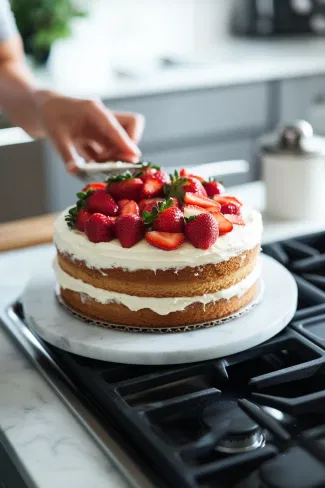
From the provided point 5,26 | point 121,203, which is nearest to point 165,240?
point 121,203

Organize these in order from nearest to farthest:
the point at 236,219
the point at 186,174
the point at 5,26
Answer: the point at 236,219 → the point at 186,174 → the point at 5,26

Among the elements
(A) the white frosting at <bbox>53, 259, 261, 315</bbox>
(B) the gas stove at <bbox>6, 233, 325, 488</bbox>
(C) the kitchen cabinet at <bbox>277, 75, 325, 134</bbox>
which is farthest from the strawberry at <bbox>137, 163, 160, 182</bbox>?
(C) the kitchen cabinet at <bbox>277, 75, 325, 134</bbox>

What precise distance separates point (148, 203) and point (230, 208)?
0.13 meters


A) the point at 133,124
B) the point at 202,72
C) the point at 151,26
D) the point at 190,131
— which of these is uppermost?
the point at 133,124

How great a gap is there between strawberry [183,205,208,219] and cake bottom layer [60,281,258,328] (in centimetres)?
13

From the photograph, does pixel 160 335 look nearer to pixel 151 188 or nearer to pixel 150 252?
pixel 150 252

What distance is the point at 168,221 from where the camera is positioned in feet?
3.56

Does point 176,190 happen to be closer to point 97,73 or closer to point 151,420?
point 151,420

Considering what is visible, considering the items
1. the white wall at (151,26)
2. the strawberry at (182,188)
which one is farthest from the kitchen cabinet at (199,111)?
the strawberry at (182,188)

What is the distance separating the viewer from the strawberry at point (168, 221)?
1086 millimetres

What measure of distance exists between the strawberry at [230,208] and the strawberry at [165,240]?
14 cm

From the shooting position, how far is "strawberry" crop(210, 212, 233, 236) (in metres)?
1.12

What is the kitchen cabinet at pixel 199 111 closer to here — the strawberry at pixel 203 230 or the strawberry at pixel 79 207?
the strawberry at pixel 79 207

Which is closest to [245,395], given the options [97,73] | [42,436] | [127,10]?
[42,436]
